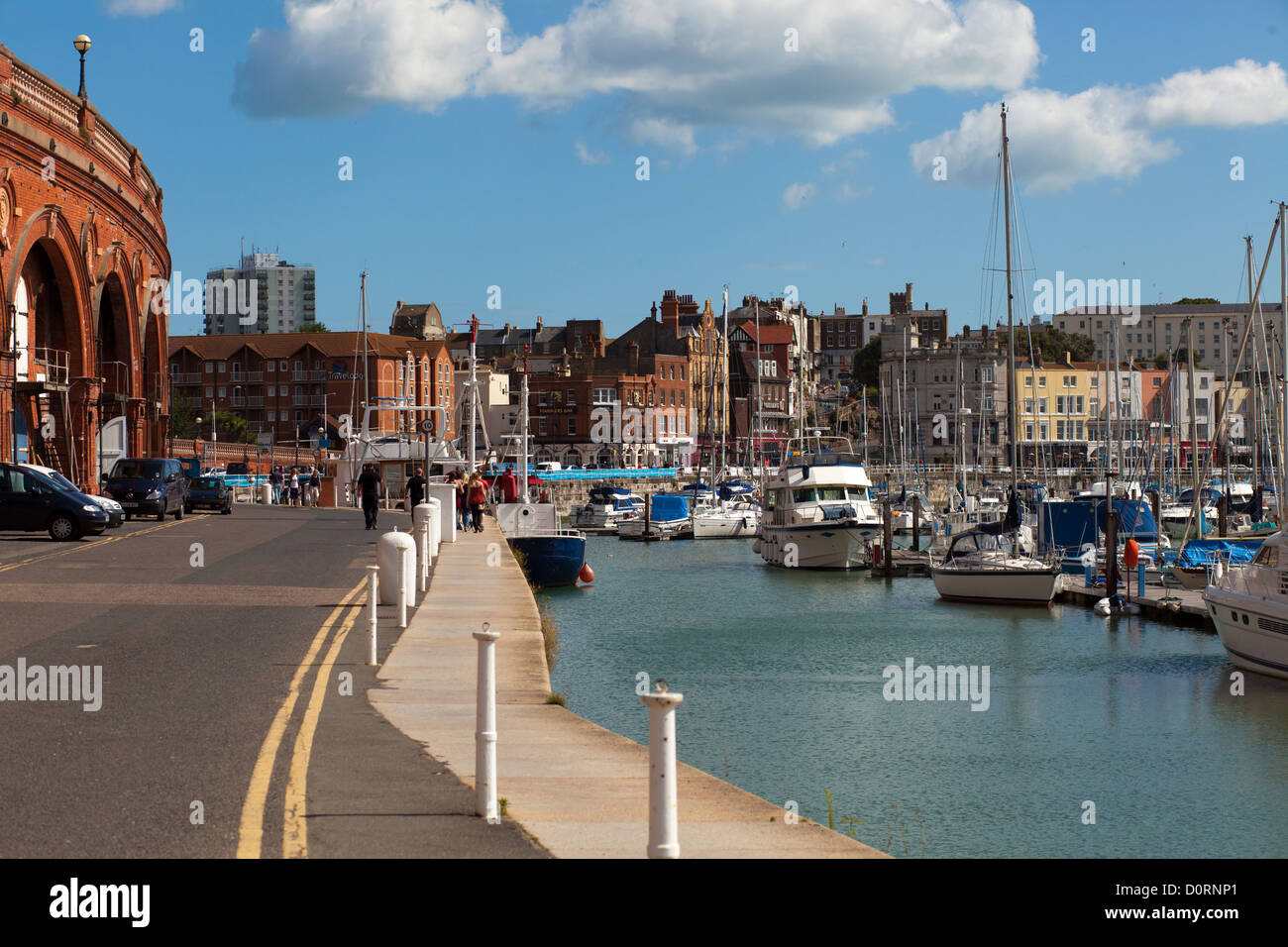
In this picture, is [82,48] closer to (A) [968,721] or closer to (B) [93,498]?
(B) [93,498]

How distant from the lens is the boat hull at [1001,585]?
151 feet

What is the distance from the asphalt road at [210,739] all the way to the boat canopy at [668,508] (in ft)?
213

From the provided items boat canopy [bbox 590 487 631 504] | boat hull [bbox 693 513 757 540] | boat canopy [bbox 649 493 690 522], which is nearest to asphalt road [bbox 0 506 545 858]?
boat hull [bbox 693 513 757 540]

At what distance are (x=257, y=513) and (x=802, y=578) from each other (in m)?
21.7

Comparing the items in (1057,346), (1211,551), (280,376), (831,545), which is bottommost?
(831,545)

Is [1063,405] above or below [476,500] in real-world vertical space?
above

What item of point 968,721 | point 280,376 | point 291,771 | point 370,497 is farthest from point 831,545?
point 280,376

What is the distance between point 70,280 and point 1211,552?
37.9 meters

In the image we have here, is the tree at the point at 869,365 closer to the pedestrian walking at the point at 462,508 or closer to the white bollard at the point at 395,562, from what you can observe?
the pedestrian walking at the point at 462,508

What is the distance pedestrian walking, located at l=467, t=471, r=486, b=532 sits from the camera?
4388cm

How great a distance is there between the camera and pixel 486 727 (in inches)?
374

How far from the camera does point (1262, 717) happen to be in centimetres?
2802

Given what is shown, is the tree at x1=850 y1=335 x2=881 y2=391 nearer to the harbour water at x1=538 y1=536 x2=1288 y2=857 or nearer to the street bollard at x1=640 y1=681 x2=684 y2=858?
the harbour water at x1=538 y1=536 x2=1288 y2=857
